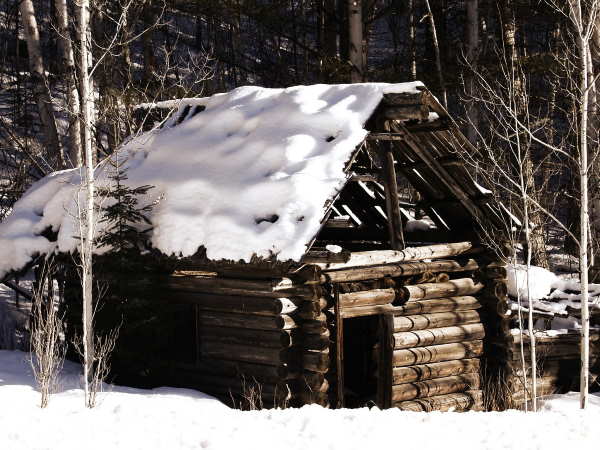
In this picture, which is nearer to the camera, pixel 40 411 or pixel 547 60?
pixel 40 411

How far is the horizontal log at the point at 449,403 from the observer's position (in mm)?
12844

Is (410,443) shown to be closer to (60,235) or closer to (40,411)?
(40,411)

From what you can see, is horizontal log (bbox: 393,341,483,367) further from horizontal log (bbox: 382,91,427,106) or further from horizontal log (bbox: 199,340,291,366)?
horizontal log (bbox: 382,91,427,106)

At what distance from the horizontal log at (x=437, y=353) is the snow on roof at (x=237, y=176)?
3334 mm

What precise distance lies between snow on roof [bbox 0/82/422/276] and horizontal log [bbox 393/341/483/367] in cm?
333

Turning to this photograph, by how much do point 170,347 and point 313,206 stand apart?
3.59 m

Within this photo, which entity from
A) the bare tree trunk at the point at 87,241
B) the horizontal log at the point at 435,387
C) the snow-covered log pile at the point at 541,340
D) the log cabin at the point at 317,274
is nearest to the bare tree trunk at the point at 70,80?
the log cabin at the point at 317,274

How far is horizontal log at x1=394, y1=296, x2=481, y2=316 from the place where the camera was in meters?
13.0

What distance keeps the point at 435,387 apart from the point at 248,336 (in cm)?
341

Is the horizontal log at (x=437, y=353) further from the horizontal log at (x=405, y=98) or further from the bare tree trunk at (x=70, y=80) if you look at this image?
the bare tree trunk at (x=70, y=80)

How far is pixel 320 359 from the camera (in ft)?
37.0

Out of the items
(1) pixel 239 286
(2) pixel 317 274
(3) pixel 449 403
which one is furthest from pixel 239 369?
(3) pixel 449 403

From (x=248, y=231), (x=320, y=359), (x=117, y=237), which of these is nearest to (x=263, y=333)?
(x=320, y=359)

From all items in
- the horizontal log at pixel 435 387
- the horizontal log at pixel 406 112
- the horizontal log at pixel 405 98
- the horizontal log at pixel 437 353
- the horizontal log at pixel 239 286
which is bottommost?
the horizontal log at pixel 435 387
